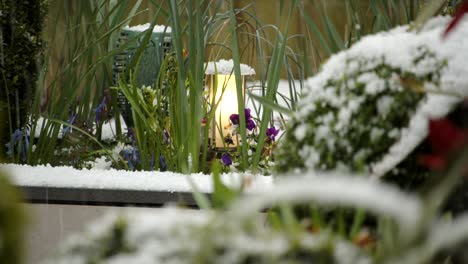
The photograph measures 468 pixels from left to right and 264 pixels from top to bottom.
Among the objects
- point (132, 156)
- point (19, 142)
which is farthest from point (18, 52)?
point (132, 156)

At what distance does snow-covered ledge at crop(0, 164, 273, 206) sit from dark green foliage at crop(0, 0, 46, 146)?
0.42 m

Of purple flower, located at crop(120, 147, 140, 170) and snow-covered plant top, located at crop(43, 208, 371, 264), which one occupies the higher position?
snow-covered plant top, located at crop(43, 208, 371, 264)

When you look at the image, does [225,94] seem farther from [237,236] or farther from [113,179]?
[237,236]

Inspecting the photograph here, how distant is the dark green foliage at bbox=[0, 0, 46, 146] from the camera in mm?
2238

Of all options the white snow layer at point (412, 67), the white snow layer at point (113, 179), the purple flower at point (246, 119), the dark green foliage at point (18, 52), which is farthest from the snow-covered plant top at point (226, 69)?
the white snow layer at point (412, 67)

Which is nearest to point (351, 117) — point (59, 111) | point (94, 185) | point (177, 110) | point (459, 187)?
point (459, 187)

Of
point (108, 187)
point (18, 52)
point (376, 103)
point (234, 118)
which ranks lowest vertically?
point (108, 187)

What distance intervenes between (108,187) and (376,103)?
48.3 inches

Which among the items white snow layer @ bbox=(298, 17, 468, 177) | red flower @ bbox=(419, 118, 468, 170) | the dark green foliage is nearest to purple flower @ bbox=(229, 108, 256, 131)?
the dark green foliage

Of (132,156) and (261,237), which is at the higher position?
(261,237)

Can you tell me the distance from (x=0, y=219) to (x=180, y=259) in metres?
0.12

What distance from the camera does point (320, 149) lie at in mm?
735

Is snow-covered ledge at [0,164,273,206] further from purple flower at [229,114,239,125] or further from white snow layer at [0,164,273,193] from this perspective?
purple flower at [229,114,239,125]

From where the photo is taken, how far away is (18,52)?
88.9 inches
